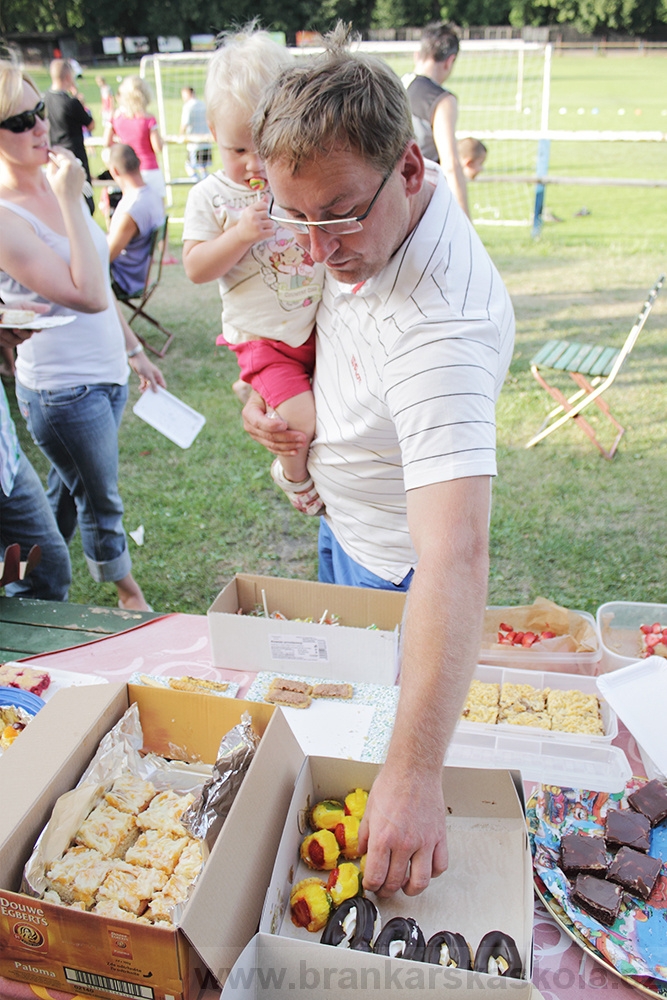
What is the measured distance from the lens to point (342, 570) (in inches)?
88.0

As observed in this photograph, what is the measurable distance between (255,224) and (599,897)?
1.73 m

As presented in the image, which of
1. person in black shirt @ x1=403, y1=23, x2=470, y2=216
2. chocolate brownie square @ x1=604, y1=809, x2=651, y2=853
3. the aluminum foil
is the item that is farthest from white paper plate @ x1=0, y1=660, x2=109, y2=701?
person in black shirt @ x1=403, y1=23, x2=470, y2=216

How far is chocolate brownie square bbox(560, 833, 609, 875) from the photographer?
1.39m

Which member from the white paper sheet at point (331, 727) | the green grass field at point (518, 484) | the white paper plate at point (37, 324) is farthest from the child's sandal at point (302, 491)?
the green grass field at point (518, 484)

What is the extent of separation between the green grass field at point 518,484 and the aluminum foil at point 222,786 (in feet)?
8.58

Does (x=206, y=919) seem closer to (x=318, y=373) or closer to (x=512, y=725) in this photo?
(x=512, y=725)

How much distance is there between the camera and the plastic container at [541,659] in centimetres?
199

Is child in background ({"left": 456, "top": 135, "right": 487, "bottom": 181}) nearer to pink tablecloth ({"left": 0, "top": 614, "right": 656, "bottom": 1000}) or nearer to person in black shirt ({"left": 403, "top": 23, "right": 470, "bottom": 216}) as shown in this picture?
person in black shirt ({"left": 403, "top": 23, "right": 470, "bottom": 216})

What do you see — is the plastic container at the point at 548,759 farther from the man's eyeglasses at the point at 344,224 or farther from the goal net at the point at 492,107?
the goal net at the point at 492,107

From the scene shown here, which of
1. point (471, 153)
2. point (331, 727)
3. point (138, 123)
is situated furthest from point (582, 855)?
point (138, 123)

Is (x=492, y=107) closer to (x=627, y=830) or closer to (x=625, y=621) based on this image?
(x=625, y=621)

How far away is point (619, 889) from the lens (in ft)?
4.46

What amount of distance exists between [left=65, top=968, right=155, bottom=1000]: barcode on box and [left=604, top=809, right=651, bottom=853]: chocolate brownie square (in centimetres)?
88

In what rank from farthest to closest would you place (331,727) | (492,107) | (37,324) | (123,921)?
(492,107) < (37,324) < (331,727) < (123,921)
